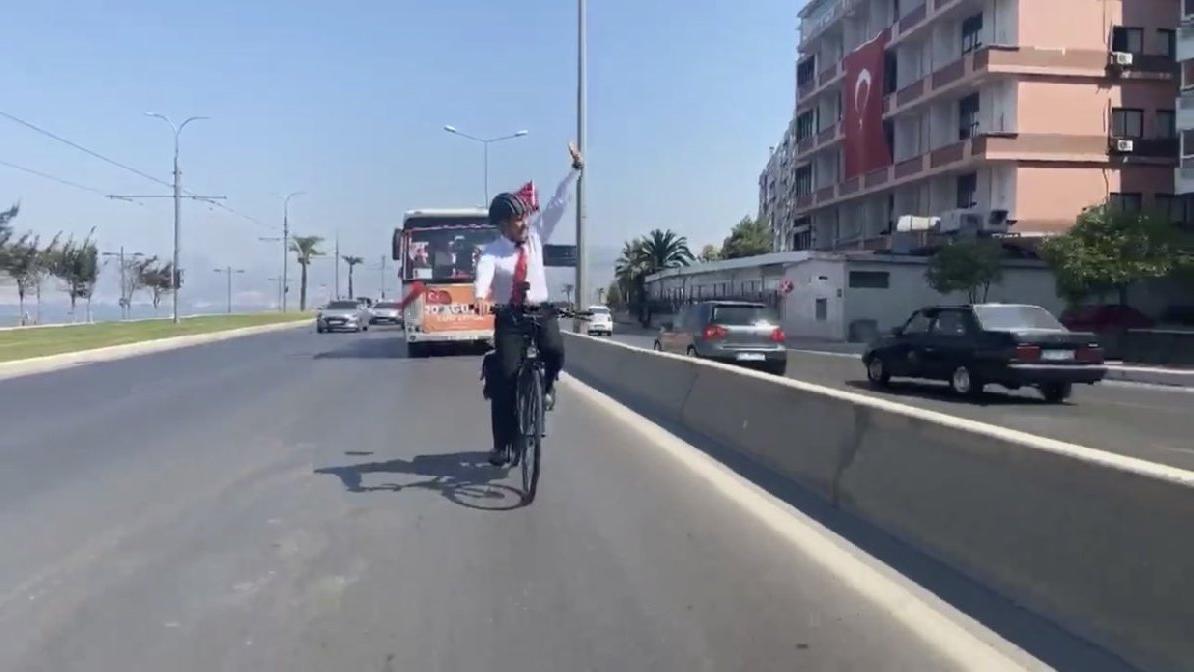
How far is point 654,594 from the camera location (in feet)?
18.8

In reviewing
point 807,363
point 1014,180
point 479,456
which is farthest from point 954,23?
point 479,456

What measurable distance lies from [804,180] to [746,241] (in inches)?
830

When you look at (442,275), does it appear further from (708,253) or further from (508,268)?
(708,253)

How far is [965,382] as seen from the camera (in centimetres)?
1827

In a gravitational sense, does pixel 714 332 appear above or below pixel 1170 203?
below

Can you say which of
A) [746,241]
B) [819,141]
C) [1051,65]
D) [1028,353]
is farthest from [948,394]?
[746,241]

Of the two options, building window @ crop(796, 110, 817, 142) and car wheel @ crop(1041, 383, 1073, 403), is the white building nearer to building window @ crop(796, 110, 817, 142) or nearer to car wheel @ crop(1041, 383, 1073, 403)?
building window @ crop(796, 110, 817, 142)

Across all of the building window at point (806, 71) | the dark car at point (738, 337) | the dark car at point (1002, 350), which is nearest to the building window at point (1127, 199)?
the building window at point (806, 71)

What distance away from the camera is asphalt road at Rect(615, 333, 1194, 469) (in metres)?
12.8

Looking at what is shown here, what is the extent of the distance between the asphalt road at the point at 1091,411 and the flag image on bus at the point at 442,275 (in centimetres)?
767

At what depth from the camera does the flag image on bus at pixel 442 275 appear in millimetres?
26938

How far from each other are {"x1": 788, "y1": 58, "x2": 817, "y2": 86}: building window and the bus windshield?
41.6 meters

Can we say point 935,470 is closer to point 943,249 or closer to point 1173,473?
point 1173,473

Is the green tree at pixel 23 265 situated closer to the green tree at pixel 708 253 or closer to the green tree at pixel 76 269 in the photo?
the green tree at pixel 76 269
